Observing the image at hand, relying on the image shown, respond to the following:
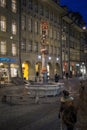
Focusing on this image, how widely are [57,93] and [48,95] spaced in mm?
1531

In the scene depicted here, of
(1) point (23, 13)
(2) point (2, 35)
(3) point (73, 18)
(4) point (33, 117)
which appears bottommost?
(4) point (33, 117)

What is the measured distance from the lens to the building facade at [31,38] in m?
44.4

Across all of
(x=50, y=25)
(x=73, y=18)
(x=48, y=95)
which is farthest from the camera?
(x=73, y=18)

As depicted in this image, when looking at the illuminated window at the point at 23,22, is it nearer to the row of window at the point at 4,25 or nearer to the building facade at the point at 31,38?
the building facade at the point at 31,38

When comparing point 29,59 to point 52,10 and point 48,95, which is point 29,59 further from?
point 48,95

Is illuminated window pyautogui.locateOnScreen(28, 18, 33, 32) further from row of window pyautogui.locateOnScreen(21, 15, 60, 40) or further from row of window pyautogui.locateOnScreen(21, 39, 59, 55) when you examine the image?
row of window pyautogui.locateOnScreen(21, 39, 59, 55)

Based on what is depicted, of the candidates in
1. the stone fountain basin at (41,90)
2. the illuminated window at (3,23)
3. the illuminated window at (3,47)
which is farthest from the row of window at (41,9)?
the stone fountain basin at (41,90)

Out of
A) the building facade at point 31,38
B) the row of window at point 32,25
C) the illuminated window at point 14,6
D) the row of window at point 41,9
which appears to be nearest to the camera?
the building facade at point 31,38

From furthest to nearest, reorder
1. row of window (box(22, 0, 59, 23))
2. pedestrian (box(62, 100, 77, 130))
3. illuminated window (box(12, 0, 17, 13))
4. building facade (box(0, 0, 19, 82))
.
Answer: row of window (box(22, 0, 59, 23)) → illuminated window (box(12, 0, 17, 13)) → building facade (box(0, 0, 19, 82)) → pedestrian (box(62, 100, 77, 130))

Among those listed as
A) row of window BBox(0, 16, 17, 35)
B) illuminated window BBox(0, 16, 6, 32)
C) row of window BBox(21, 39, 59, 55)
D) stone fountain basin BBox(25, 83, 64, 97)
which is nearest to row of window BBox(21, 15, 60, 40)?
row of window BBox(21, 39, 59, 55)

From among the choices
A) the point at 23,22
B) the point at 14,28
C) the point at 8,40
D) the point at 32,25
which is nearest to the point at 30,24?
the point at 32,25

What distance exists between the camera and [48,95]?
2625cm

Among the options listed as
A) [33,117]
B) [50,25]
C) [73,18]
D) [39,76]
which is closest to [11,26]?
[39,76]

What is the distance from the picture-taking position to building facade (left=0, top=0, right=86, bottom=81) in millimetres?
44375
